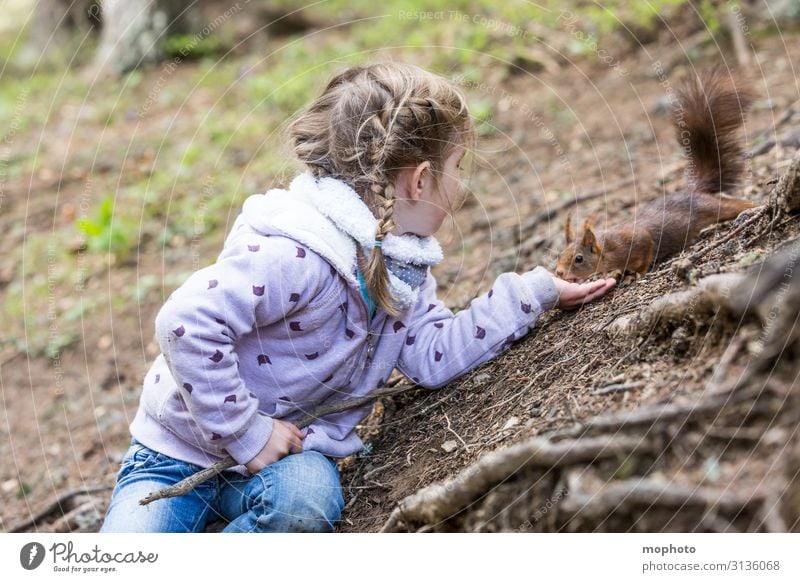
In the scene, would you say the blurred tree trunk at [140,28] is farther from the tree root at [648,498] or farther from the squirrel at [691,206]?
the tree root at [648,498]

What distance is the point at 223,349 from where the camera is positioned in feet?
6.54

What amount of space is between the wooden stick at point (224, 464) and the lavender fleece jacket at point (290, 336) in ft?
0.08

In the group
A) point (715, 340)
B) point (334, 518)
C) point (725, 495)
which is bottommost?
point (334, 518)

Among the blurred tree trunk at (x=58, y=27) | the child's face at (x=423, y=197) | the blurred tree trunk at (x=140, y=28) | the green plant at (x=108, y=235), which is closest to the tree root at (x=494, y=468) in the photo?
the child's face at (x=423, y=197)

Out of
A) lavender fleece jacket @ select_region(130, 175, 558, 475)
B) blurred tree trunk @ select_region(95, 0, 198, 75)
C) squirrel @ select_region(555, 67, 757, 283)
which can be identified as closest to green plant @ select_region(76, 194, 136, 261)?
lavender fleece jacket @ select_region(130, 175, 558, 475)

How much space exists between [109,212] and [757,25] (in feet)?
14.5

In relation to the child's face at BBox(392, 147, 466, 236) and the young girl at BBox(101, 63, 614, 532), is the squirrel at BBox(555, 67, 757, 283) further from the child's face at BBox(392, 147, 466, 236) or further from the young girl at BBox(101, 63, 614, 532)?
the child's face at BBox(392, 147, 466, 236)

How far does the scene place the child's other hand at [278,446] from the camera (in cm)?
218

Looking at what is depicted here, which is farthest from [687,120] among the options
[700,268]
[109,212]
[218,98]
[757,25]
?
[218,98]

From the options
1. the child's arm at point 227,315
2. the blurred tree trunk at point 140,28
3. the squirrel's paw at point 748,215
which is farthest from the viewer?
the blurred tree trunk at point 140,28

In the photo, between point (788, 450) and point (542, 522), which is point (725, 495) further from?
point (542, 522)

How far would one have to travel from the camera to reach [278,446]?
7.20 feet

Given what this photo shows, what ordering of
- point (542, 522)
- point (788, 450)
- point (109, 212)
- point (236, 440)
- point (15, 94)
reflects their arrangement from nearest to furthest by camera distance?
1. point (788, 450)
2. point (542, 522)
3. point (236, 440)
4. point (109, 212)
5. point (15, 94)

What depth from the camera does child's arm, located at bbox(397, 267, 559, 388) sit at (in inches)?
93.7
